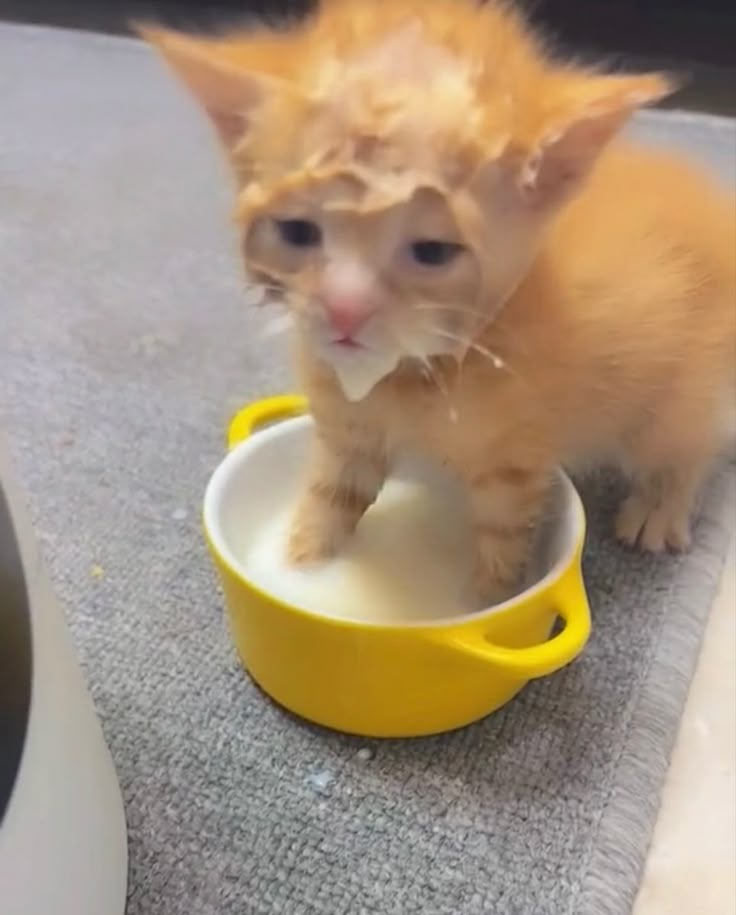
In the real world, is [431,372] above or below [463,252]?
below

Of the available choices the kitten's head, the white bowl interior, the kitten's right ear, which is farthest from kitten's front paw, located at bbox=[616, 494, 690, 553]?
the kitten's right ear

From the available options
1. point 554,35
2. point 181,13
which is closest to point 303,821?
point 554,35

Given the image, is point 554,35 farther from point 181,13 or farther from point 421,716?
point 421,716

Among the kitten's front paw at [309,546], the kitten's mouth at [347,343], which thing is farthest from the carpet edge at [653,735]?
the kitten's mouth at [347,343]

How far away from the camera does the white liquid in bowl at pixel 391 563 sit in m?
0.88

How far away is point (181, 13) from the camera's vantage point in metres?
1.77

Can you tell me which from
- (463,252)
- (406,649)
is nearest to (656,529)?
(406,649)

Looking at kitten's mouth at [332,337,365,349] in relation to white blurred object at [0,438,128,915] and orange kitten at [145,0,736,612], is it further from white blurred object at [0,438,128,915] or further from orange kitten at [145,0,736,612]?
white blurred object at [0,438,128,915]

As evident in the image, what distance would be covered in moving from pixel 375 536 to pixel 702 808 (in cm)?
29

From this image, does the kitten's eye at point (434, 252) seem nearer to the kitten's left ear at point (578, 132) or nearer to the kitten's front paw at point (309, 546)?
the kitten's left ear at point (578, 132)

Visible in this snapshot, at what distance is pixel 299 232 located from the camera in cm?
66

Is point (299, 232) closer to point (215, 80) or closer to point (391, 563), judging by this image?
point (215, 80)

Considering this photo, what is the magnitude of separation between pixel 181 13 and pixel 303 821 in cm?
130

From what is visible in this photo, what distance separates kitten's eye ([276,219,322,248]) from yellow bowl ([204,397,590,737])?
0.22m
